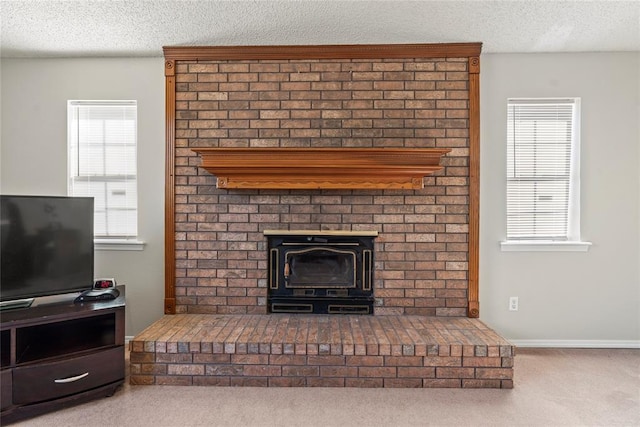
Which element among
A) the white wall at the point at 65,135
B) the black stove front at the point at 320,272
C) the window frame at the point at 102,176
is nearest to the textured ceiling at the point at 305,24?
the white wall at the point at 65,135

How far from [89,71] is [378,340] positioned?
3018 mm

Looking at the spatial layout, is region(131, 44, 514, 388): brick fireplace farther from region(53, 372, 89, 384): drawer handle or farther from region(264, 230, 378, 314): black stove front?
region(53, 372, 89, 384): drawer handle


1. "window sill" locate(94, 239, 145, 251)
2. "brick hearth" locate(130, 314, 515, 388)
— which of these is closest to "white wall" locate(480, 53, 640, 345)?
"brick hearth" locate(130, 314, 515, 388)

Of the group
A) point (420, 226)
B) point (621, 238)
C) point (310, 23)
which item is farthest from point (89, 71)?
point (621, 238)

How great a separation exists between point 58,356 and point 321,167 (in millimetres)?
1917

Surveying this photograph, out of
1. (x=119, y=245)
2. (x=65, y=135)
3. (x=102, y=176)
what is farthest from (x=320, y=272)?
(x=65, y=135)

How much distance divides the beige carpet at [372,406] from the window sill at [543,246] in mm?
908

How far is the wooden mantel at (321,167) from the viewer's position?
240cm

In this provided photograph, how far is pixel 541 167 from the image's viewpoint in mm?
2781

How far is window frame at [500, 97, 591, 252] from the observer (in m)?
2.74

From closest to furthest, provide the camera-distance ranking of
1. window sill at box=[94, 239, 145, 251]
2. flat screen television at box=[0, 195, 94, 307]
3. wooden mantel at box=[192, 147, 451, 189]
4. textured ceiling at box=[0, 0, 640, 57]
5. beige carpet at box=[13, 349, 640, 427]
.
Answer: beige carpet at box=[13, 349, 640, 427] < flat screen television at box=[0, 195, 94, 307] < textured ceiling at box=[0, 0, 640, 57] < wooden mantel at box=[192, 147, 451, 189] < window sill at box=[94, 239, 145, 251]

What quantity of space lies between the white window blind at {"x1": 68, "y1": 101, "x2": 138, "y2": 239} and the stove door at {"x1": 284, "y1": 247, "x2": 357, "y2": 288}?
4.31 feet

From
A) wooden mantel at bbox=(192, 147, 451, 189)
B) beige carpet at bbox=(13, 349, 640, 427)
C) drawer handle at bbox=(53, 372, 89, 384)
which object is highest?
wooden mantel at bbox=(192, 147, 451, 189)

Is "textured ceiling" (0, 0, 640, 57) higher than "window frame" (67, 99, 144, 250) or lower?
higher
